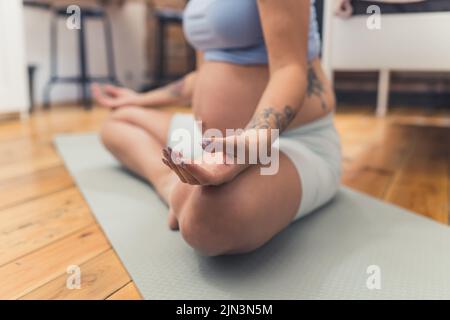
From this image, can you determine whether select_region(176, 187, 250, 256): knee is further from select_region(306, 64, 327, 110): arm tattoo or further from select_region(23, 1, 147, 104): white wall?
select_region(23, 1, 147, 104): white wall

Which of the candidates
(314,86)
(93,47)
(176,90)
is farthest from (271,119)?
(93,47)

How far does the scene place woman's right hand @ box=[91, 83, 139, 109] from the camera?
117 centimetres

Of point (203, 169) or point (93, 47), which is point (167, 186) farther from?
point (93, 47)

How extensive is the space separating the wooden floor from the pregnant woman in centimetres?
15

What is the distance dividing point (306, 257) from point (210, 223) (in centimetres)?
19

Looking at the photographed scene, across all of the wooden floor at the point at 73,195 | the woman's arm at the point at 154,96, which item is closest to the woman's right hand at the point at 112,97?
the woman's arm at the point at 154,96

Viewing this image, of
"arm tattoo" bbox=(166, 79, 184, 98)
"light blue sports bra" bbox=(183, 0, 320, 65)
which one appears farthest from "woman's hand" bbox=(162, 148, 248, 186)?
"arm tattoo" bbox=(166, 79, 184, 98)

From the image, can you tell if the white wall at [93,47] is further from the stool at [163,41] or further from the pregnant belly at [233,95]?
the pregnant belly at [233,95]

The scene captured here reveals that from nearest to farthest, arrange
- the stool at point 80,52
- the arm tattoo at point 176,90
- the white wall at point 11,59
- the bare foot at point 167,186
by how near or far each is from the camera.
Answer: the bare foot at point 167,186
the arm tattoo at point 176,90
the white wall at point 11,59
the stool at point 80,52

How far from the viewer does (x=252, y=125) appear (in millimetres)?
633

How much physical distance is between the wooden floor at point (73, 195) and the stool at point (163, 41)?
1404mm

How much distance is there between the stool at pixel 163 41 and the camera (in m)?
3.37
